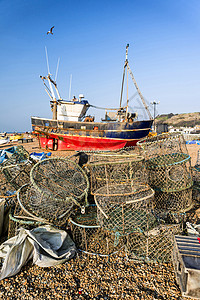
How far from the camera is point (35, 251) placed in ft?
7.93

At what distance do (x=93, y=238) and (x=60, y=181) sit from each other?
1.36 meters

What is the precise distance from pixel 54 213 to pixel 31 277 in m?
0.91

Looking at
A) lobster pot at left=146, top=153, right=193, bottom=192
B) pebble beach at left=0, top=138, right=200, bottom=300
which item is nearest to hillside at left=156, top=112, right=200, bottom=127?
lobster pot at left=146, top=153, right=193, bottom=192

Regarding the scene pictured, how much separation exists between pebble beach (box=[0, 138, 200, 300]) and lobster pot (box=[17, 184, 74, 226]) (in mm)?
644

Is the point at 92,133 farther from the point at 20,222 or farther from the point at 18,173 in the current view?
the point at 20,222

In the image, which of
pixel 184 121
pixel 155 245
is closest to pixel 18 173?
pixel 155 245

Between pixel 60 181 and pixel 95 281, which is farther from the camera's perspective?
pixel 60 181

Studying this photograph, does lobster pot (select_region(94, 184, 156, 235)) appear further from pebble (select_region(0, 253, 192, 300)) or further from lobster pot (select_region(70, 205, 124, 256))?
pebble (select_region(0, 253, 192, 300))

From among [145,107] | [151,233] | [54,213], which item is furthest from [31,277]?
[145,107]

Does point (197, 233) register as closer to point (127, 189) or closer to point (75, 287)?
point (127, 189)

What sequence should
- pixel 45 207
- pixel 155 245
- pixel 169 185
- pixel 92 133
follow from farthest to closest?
1. pixel 92 133
2. pixel 169 185
3. pixel 45 207
4. pixel 155 245

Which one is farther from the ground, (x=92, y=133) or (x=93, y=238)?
(x=92, y=133)

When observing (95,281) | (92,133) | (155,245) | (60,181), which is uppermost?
(92,133)

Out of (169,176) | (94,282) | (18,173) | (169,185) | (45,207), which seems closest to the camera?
(94,282)
